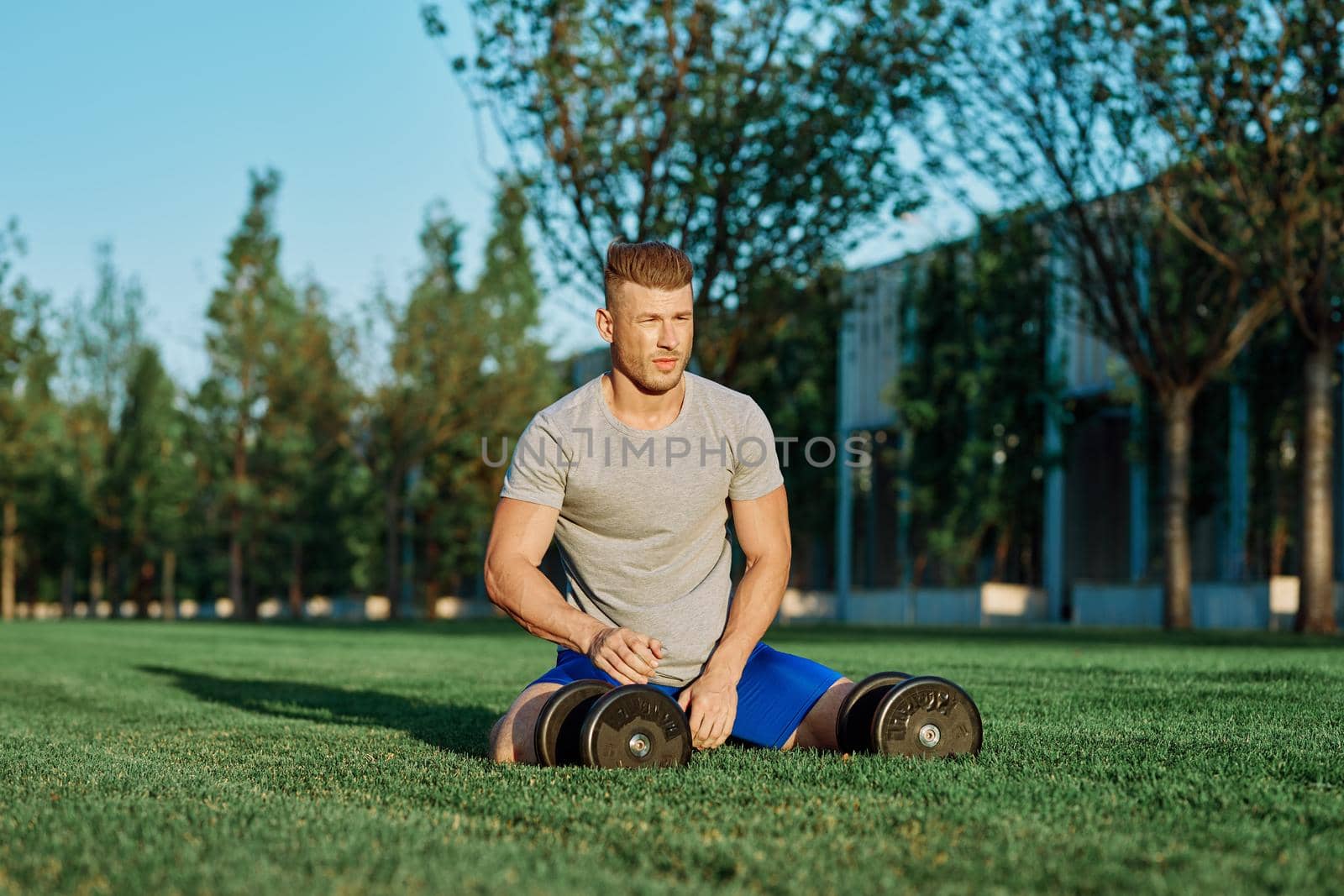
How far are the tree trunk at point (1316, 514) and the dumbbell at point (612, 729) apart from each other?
1692 centimetres

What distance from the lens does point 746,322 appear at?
63.5 ft

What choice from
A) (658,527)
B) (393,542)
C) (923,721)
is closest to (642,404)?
(658,527)

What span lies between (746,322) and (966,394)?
42.0 feet

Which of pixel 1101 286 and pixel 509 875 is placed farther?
pixel 1101 286

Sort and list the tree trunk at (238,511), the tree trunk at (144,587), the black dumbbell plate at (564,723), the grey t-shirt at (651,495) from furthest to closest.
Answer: the tree trunk at (144,587), the tree trunk at (238,511), the grey t-shirt at (651,495), the black dumbbell plate at (564,723)

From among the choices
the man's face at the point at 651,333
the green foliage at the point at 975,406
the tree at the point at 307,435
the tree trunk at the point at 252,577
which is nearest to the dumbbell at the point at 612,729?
the man's face at the point at 651,333

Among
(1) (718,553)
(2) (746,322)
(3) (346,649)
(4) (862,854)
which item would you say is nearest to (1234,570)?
(2) (746,322)

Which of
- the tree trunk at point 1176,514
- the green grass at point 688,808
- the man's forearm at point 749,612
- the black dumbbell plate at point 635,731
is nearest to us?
the green grass at point 688,808

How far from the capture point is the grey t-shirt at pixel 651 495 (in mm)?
4273

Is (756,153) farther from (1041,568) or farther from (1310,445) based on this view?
(1041,568)

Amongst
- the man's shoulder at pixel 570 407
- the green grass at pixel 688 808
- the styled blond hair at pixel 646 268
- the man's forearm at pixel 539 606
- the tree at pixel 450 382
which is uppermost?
the tree at pixel 450 382

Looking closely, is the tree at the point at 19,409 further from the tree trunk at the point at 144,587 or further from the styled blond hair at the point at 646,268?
the styled blond hair at the point at 646,268

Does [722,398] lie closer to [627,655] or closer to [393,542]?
[627,655]

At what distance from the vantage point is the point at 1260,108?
55.4ft
